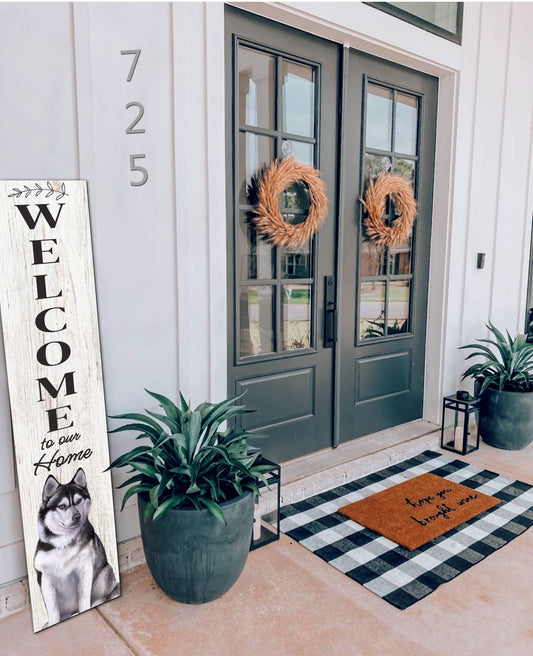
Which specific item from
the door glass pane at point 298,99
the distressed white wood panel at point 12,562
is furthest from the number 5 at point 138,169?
the distressed white wood panel at point 12,562

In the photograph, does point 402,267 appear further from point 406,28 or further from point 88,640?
point 88,640

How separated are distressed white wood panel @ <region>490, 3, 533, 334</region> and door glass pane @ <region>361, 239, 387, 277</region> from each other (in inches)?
41.2

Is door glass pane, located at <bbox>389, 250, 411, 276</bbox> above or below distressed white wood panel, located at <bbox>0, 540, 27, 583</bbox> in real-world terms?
above

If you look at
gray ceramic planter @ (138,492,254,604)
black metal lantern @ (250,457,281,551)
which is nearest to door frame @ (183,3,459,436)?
black metal lantern @ (250,457,281,551)

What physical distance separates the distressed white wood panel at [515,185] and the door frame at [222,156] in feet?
1.87

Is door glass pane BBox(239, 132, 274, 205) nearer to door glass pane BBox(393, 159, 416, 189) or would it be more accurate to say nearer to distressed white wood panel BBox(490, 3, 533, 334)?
door glass pane BBox(393, 159, 416, 189)

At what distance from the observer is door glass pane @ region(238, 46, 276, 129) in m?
2.59

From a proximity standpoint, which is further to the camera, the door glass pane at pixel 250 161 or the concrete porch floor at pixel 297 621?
the door glass pane at pixel 250 161

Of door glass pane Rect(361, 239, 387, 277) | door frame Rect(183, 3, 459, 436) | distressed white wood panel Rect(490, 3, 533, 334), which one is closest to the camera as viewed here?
door frame Rect(183, 3, 459, 436)

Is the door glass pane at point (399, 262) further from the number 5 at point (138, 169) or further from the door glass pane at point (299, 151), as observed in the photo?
the number 5 at point (138, 169)

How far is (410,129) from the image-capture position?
342cm

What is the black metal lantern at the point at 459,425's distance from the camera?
338 cm

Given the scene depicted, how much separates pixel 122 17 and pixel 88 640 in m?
2.21

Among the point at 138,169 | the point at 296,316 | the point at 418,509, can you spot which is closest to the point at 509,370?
the point at 418,509
